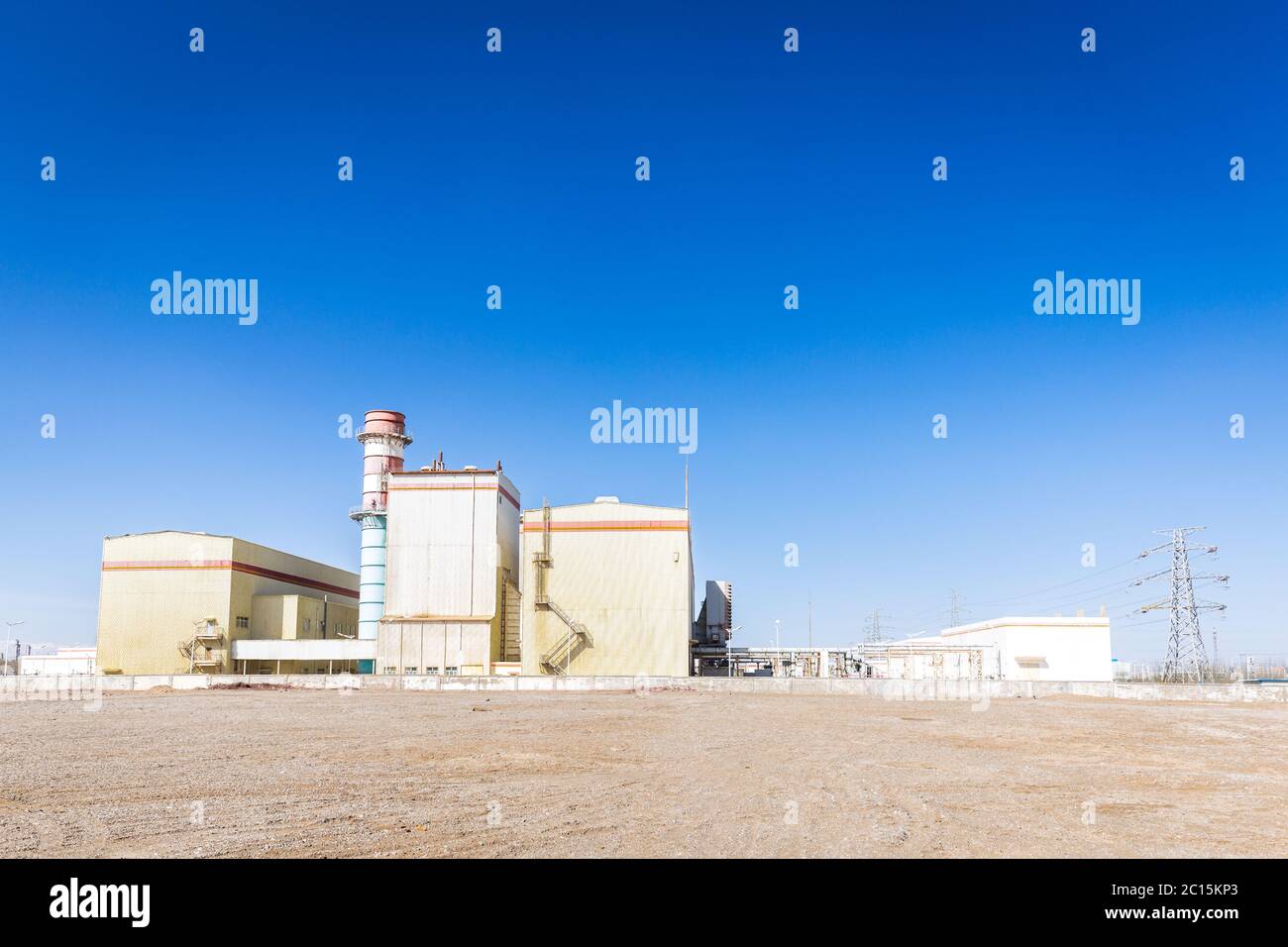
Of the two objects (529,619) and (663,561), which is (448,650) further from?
(663,561)

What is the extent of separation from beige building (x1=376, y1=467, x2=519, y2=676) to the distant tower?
252 inches

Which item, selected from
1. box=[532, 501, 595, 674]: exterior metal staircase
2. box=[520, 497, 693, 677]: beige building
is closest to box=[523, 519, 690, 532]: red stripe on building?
box=[520, 497, 693, 677]: beige building

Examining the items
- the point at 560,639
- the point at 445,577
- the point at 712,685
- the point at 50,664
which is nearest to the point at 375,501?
the point at 445,577

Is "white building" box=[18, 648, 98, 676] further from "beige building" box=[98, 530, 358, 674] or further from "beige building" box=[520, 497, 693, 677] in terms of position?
"beige building" box=[520, 497, 693, 677]

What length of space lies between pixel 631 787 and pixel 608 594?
37638 millimetres

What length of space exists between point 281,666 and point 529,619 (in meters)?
19.4

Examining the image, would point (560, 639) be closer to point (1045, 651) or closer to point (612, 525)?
point (612, 525)

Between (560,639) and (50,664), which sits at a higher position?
(560,639)

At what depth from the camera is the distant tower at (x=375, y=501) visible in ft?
198

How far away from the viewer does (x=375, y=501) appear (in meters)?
62.8

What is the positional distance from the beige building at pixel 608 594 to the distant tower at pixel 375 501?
1415 centimetres

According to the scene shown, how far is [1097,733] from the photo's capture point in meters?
24.7

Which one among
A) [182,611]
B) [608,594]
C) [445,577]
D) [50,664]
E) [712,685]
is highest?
[445,577]
